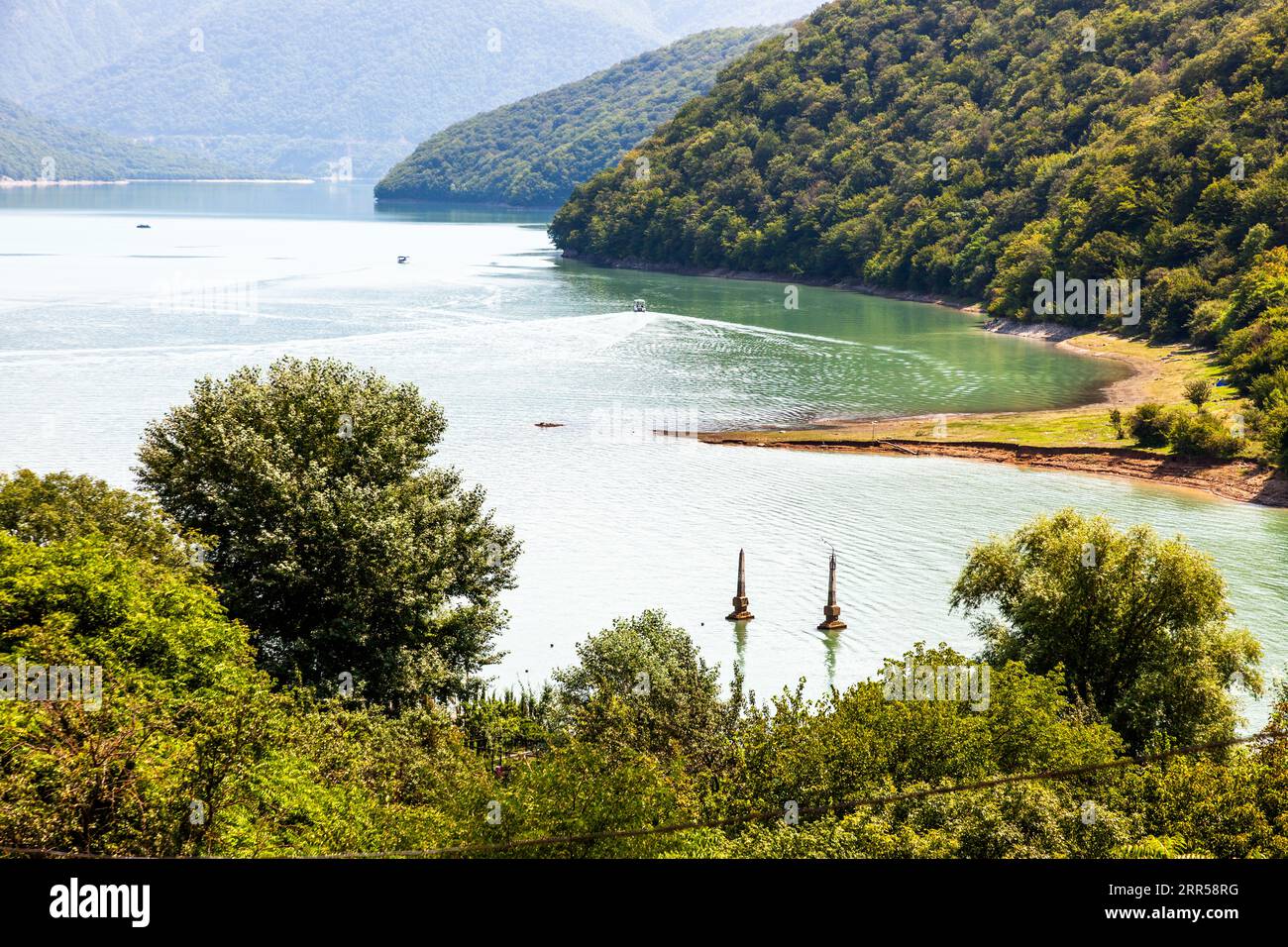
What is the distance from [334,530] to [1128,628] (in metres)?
26.5

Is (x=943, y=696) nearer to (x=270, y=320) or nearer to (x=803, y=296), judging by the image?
(x=270, y=320)

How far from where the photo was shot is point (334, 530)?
4009cm

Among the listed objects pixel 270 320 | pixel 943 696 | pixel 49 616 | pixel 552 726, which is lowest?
pixel 552 726

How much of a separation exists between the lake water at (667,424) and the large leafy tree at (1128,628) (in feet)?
23.5

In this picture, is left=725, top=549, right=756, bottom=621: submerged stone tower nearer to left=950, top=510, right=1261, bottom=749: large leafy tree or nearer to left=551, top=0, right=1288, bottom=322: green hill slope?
left=950, top=510, right=1261, bottom=749: large leafy tree

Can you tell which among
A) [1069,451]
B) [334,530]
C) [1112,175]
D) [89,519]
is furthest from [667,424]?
[1112,175]

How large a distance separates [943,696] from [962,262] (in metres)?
149

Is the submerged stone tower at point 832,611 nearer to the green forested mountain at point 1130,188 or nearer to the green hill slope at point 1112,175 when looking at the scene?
the green forested mountain at point 1130,188

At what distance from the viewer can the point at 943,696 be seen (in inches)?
1337

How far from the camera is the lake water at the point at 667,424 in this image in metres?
58.1

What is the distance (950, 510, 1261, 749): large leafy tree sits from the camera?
125 feet

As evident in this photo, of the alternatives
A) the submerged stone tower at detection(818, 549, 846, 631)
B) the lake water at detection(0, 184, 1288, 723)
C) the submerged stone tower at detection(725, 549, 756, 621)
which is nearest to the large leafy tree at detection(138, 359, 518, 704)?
the lake water at detection(0, 184, 1288, 723)

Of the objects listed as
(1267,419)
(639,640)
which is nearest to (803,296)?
(1267,419)

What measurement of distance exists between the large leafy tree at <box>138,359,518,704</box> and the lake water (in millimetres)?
7410
